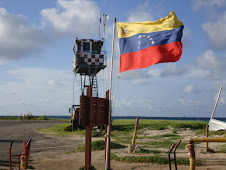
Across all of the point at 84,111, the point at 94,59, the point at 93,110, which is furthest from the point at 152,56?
the point at 94,59

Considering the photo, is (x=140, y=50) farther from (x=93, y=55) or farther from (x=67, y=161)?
Result: (x=93, y=55)

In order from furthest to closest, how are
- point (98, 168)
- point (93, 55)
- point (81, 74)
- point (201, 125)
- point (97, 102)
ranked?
point (201, 125)
point (81, 74)
point (93, 55)
point (98, 168)
point (97, 102)

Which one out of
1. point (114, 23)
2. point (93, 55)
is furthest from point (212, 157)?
point (93, 55)

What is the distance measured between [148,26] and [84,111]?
3741mm

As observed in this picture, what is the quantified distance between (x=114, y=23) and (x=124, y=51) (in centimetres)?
107

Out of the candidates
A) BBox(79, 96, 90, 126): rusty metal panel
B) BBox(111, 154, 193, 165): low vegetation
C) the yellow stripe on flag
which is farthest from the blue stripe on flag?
BBox(111, 154, 193, 165): low vegetation

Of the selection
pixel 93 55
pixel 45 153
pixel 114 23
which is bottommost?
pixel 45 153

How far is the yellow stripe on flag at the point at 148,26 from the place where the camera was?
30.3ft

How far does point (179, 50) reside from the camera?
891 centimetres

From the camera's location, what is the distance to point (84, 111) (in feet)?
30.2

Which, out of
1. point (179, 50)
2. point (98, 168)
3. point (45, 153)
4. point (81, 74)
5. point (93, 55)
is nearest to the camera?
point (179, 50)

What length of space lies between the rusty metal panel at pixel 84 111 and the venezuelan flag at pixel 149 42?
167 centimetres

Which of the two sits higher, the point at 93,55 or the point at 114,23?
the point at 93,55

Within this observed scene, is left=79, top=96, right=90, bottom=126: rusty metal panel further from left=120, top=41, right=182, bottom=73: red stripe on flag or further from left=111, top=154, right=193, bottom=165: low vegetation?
left=111, top=154, right=193, bottom=165: low vegetation
